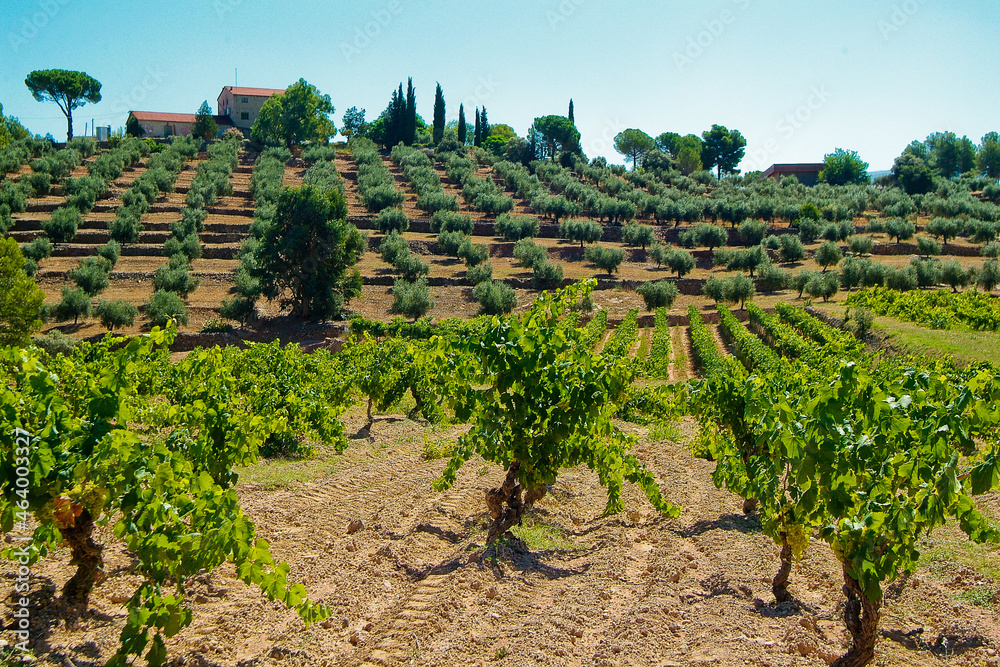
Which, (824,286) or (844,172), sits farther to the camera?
(844,172)

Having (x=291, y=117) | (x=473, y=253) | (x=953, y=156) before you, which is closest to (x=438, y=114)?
(x=291, y=117)

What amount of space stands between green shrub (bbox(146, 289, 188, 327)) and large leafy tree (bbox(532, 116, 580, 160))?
79.4 meters

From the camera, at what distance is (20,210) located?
178ft

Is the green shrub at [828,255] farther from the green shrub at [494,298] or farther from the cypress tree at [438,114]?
the cypress tree at [438,114]

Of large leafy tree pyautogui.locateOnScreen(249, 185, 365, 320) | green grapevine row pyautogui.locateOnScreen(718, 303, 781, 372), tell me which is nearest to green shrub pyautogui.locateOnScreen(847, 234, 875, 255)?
green grapevine row pyautogui.locateOnScreen(718, 303, 781, 372)

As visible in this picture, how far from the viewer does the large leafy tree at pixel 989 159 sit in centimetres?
10719

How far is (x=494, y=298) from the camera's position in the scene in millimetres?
46344

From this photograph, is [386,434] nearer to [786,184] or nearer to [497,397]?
[497,397]

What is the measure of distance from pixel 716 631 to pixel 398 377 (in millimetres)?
13555

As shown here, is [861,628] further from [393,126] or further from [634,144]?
[634,144]

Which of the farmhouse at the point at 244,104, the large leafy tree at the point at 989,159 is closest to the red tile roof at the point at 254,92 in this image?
the farmhouse at the point at 244,104

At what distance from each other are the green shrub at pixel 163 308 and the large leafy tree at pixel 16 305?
615 cm

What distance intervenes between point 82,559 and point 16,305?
31.1 metres

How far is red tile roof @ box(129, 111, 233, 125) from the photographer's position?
102m
